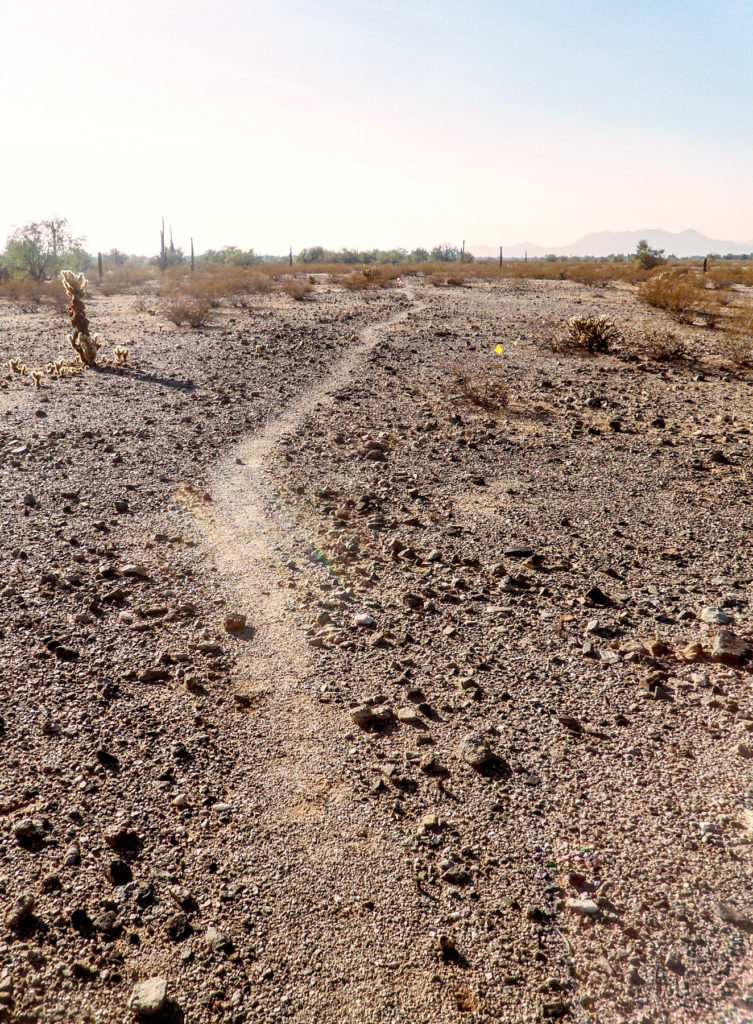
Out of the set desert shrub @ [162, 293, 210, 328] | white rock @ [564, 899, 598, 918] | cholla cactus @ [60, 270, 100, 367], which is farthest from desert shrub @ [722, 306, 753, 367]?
desert shrub @ [162, 293, 210, 328]

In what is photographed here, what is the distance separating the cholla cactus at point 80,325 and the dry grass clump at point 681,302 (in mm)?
12750

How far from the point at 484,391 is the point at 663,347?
169 inches

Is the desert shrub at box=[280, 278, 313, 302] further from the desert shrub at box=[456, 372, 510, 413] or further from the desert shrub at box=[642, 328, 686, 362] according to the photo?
the desert shrub at box=[456, 372, 510, 413]

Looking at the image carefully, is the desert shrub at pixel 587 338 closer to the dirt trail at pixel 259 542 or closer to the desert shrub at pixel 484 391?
the desert shrub at pixel 484 391

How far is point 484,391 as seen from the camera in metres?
10.0

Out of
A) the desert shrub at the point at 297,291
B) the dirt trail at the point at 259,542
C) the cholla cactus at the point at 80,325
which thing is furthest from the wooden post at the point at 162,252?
the dirt trail at the point at 259,542

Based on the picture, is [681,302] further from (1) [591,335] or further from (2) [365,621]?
(2) [365,621]

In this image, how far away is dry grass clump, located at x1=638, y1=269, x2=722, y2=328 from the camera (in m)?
15.7

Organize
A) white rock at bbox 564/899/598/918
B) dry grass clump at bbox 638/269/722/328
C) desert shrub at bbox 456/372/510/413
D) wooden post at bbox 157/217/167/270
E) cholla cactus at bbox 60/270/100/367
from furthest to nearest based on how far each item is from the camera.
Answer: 1. wooden post at bbox 157/217/167/270
2. dry grass clump at bbox 638/269/722/328
3. cholla cactus at bbox 60/270/100/367
4. desert shrub at bbox 456/372/510/413
5. white rock at bbox 564/899/598/918

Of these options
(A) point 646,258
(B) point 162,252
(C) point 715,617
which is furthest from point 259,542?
(B) point 162,252

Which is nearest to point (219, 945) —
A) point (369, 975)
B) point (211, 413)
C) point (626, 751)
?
point (369, 975)

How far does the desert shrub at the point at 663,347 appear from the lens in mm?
11906

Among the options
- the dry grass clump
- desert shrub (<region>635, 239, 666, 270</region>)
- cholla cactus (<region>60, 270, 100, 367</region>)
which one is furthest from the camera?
desert shrub (<region>635, 239, 666, 270</region>)

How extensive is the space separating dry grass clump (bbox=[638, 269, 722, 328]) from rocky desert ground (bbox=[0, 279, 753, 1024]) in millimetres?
9365
